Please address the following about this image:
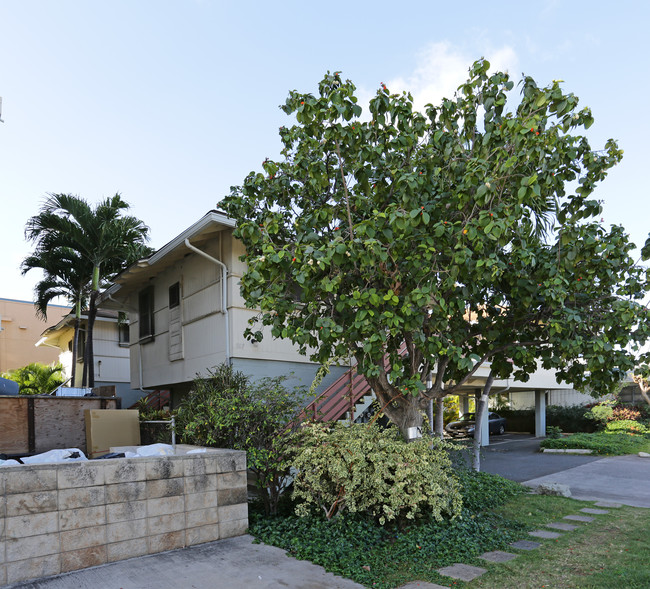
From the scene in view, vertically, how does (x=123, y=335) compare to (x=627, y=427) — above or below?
above

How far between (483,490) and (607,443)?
1165cm

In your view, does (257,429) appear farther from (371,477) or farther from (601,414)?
(601,414)

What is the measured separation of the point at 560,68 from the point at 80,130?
11281mm

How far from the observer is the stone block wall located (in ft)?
15.7

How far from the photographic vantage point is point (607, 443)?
17500mm

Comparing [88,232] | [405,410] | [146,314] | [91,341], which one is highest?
[88,232]

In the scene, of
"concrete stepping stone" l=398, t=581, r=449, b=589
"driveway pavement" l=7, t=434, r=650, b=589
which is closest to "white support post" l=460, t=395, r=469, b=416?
"driveway pavement" l=7, t=434, r=650, b=589

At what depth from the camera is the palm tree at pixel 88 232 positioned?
13.6 m

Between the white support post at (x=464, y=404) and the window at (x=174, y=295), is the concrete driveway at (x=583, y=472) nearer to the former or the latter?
the window at (x=174, y=295)

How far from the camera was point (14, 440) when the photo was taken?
30.5 feet

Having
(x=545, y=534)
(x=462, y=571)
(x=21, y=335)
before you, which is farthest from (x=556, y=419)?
(x=21, y=335)

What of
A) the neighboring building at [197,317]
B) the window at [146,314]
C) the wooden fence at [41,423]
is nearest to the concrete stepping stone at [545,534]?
the neighboring building at [197,317]

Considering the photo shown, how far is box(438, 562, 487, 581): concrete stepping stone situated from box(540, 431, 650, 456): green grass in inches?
535

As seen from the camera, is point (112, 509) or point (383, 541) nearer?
point (112, 509)
